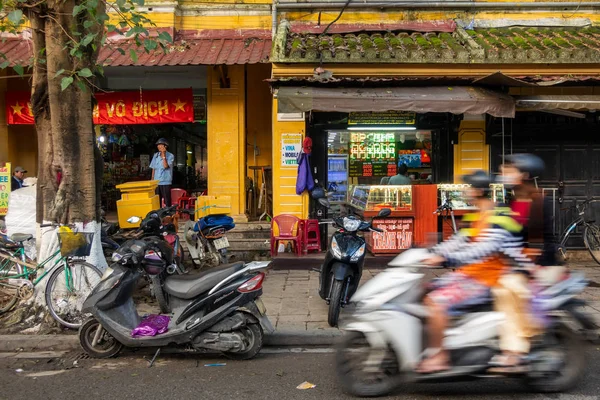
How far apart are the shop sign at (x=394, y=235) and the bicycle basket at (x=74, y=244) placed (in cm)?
465

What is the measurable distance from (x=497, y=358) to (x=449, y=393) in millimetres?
514

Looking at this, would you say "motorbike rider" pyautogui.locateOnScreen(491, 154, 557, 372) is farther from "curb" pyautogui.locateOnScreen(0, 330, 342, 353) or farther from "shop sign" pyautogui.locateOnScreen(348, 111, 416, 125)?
"shop sign" pyautogui.locateOnScreen(348, 111, 416, 125)

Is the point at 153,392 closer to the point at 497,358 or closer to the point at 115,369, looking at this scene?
→ the point at 115,369

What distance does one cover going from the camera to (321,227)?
9906mm

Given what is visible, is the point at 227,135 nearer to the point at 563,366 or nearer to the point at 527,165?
the point at 527,165

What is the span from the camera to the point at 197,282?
16.9 ft

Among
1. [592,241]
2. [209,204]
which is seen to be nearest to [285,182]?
[209,204]

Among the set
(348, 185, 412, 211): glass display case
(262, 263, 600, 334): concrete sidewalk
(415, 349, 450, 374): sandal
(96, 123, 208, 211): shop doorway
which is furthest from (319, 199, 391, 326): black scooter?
(96, 123, 208, 211): shop doorway

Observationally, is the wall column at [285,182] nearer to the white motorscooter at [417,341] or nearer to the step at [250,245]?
the step at [250,245]

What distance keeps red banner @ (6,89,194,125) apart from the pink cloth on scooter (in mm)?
6414

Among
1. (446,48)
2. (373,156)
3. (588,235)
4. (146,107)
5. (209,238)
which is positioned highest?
(446,48)

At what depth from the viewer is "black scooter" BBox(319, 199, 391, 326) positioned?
5.84 metres

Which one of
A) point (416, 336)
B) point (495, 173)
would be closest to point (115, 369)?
point (416, 336)

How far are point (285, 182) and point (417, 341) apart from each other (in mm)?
6101
